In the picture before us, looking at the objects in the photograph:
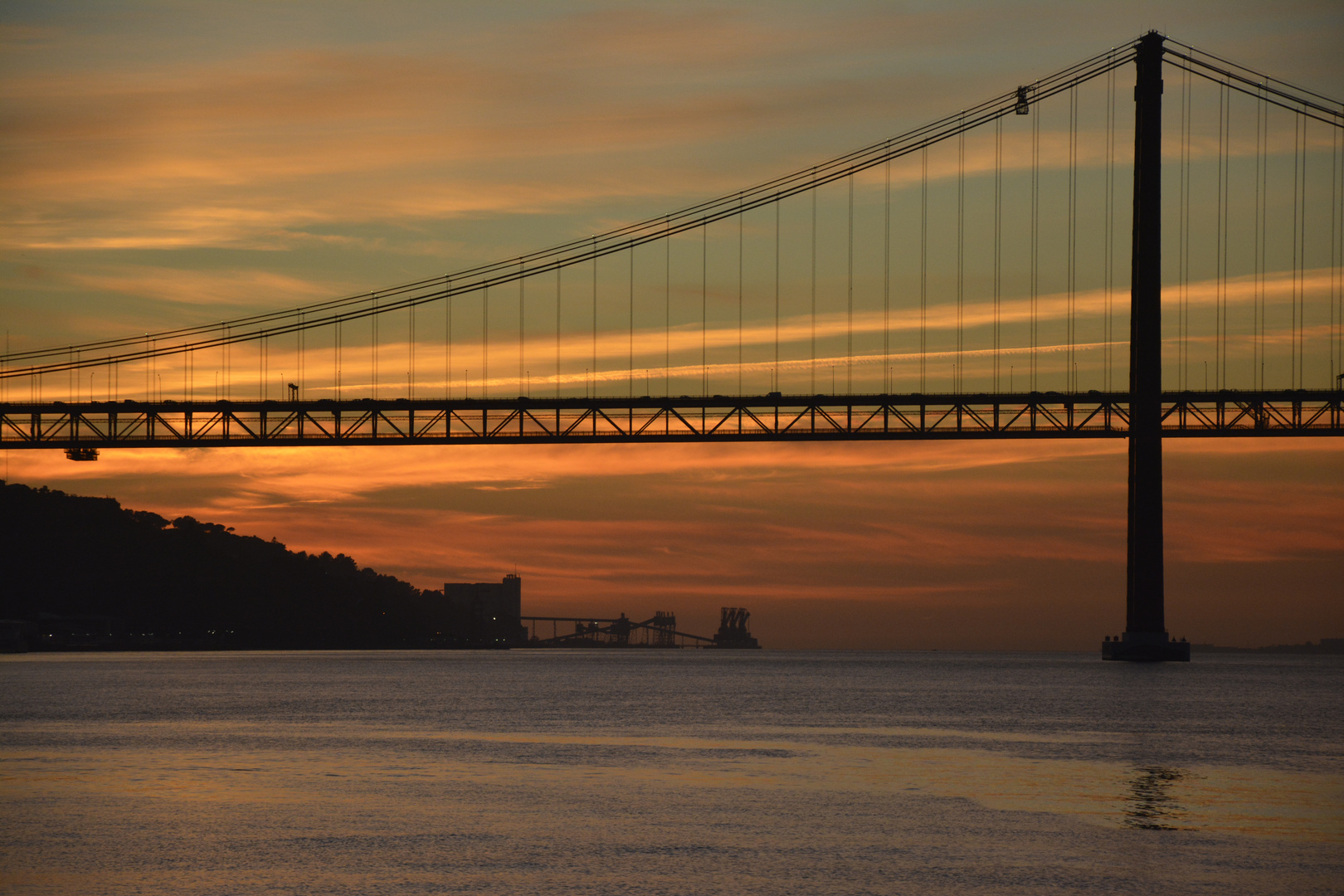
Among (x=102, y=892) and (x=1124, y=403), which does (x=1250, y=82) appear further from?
(x=102, y=892)

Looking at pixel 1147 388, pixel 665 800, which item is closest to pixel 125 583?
pixel 1147 388

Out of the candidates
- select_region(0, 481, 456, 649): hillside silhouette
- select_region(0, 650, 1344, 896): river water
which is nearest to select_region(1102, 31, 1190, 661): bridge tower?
select_region(0, 650, 1344, 896): river water

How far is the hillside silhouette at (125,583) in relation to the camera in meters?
146

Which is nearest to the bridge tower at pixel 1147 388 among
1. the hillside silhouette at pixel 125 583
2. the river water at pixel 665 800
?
the river water at pixel 665 800

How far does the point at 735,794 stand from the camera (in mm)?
26391

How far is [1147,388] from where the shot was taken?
70.7m

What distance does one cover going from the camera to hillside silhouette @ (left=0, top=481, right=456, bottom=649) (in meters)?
146

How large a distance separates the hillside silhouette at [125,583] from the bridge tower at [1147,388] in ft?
342

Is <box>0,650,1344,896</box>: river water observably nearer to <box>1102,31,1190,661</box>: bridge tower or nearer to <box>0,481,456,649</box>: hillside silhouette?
<box>1102,31,1190,661</box>: bridge tower

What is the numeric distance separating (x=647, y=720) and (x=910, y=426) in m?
29.2

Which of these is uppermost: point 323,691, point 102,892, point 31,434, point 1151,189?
point 1151,189

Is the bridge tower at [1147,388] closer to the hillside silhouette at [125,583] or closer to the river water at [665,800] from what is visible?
the river water at [665,800]

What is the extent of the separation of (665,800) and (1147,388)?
51043 mm

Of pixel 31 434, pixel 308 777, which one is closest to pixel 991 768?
pixel 308 777
